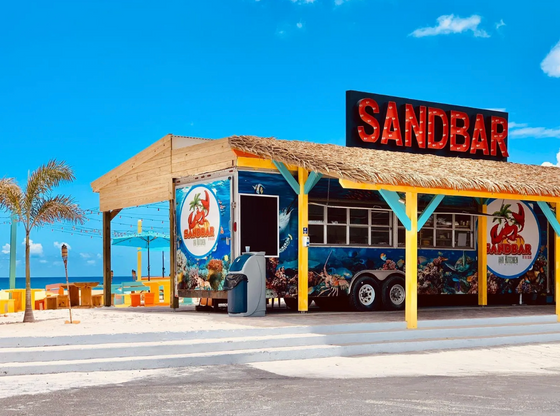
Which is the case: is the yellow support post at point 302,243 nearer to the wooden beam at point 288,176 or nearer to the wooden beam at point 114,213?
the wooden beam at point 288,176

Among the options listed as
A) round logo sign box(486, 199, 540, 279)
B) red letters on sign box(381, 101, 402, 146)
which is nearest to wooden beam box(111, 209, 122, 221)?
red letters on sign box(381, 101, 402, 146)

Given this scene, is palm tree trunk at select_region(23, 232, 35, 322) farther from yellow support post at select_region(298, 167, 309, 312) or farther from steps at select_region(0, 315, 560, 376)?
yellow support post at select_region(298, 167, 309, 312)

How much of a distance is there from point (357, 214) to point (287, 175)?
2161 millimetres

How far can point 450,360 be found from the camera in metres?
11.5

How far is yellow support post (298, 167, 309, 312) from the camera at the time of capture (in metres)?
15.4

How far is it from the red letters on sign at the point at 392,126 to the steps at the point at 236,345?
6792 mm

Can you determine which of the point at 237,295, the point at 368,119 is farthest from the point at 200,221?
the point at 368,119

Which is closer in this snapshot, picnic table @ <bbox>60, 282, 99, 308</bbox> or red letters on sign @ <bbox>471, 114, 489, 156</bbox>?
picnic table @ <bbox>60, 282, 99, 308</bbox>

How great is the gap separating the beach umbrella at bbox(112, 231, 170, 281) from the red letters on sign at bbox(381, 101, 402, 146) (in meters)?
10.2

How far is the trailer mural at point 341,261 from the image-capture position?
15352mm

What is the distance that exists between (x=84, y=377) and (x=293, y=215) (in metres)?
6.70

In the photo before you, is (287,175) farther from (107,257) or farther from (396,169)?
(107,257)

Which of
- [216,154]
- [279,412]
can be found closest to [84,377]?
→ [279,412]

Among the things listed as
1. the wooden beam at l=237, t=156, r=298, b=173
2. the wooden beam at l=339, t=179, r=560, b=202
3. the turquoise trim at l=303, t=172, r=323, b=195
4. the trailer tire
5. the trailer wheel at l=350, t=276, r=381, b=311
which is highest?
the wooden beam at l=237, t=156, r=298, b=173
